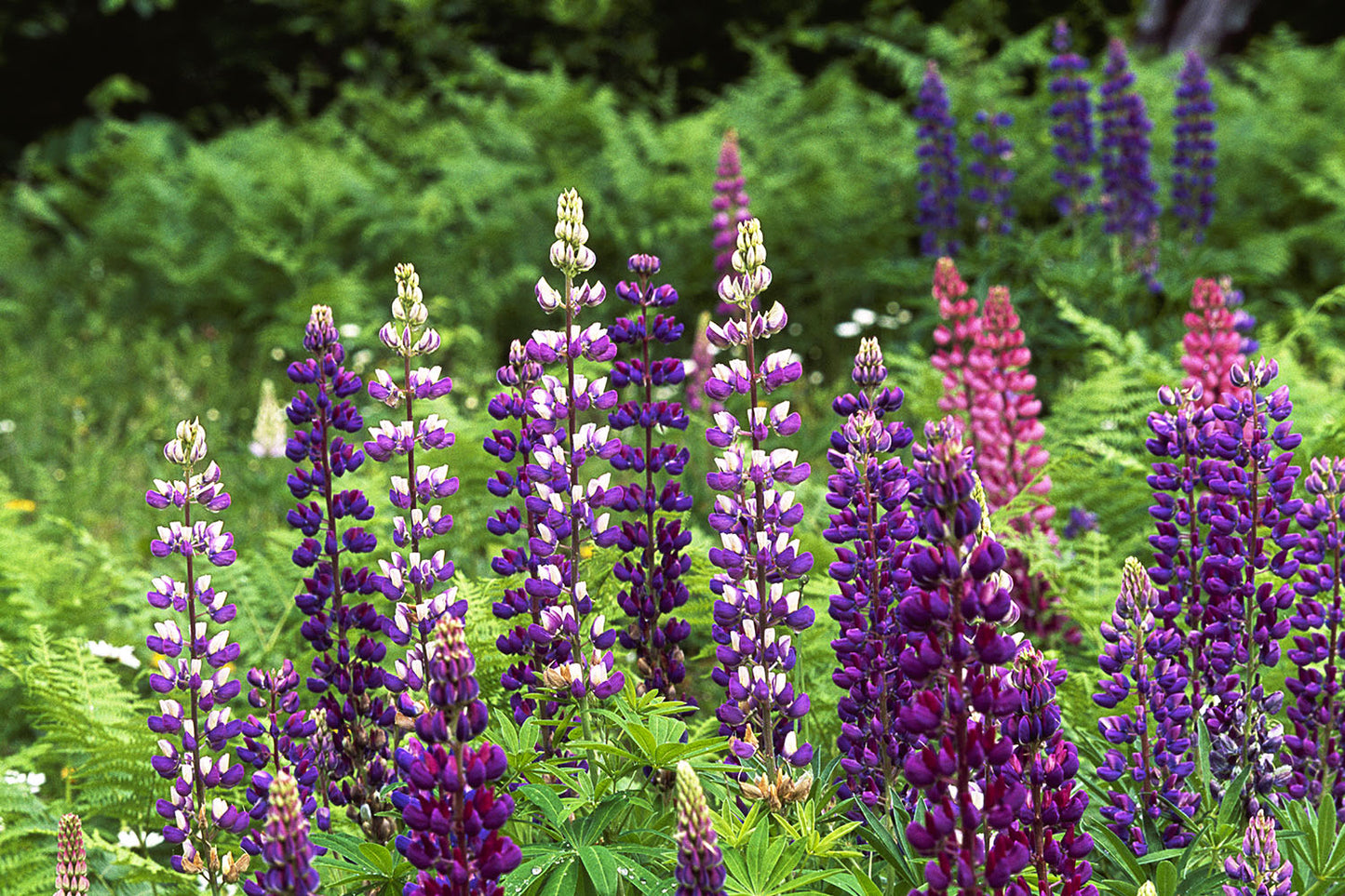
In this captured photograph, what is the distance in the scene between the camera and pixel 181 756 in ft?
6.75

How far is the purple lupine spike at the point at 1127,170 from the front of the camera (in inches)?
209

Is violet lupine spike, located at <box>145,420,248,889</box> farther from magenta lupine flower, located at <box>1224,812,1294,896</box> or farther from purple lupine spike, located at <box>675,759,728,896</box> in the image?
magenta lupine flower, located at <box>1224,812,1294,896</box>

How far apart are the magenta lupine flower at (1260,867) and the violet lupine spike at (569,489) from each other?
0.90 meters

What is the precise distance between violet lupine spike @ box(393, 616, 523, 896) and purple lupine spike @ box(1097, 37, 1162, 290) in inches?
177

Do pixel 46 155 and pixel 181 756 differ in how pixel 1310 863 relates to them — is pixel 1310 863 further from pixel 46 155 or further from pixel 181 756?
pixel 46 155

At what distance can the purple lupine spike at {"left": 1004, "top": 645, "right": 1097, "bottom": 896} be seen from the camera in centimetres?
163

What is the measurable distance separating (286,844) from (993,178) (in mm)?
4769

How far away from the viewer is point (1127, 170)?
5355mm

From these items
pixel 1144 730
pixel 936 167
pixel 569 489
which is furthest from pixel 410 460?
pixel 936 167

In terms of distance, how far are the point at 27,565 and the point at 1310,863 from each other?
3167 mm

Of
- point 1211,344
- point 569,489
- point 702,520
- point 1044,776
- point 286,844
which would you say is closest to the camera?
point 286,844

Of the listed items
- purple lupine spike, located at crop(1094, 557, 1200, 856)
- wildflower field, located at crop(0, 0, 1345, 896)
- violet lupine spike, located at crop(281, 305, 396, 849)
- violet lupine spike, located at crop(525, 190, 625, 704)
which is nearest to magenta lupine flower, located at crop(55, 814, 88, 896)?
wildflower field, located at crop(0, 0, 1345, 896)

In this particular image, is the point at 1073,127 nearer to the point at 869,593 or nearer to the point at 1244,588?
the point at 1244,588

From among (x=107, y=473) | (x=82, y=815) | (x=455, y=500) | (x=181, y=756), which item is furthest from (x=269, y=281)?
(x=181, y=756)
